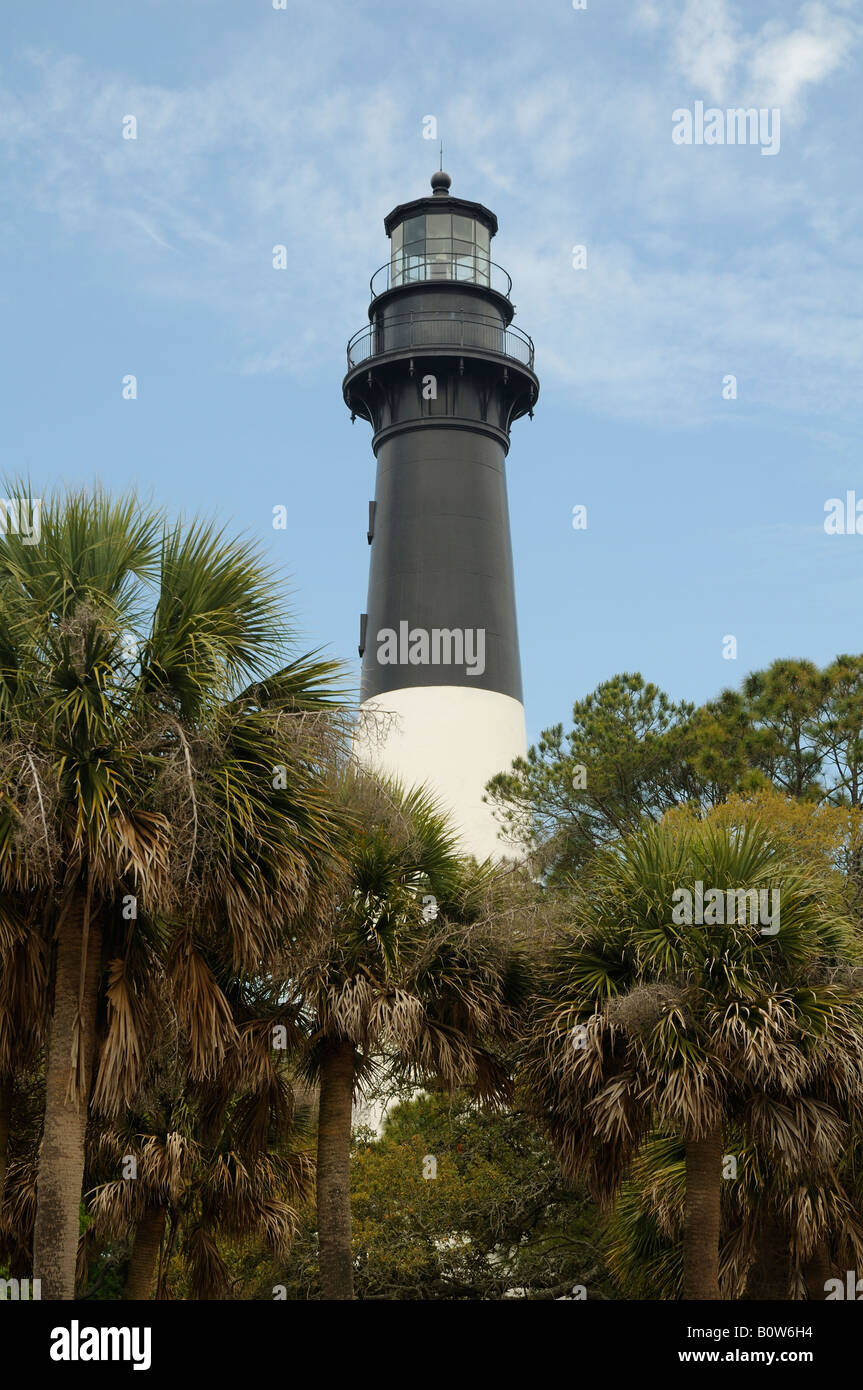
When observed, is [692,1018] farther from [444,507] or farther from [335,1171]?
[444,507]

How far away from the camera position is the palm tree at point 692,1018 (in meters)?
14.8

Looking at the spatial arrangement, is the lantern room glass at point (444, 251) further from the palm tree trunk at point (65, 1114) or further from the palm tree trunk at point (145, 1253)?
the palm tree trunk at point (65, 1114)

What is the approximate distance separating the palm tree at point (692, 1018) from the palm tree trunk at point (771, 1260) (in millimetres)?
1476

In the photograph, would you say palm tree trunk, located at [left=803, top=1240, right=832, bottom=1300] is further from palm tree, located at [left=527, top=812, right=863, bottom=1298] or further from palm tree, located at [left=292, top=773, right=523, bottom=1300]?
palm tree, located at [left=292, top=773, right=523, bottom=1300]

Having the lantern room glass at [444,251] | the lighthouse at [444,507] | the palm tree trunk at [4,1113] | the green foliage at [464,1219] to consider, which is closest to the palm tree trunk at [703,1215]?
the palm tree trunk at [4,1113]

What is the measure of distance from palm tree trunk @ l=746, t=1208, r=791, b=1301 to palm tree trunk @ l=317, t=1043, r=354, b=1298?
4.49 m

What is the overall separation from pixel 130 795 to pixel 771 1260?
360 inches

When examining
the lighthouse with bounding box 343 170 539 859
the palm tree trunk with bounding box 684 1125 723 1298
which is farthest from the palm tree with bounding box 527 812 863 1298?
the lighthouse with bounding box 343 170 539 859

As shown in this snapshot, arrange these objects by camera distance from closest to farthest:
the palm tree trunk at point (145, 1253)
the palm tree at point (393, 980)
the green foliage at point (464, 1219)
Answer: the palm tree at point (393, 980)
the palm tree trunk at point (145, 1253)
the green foliage at point (464, 1219)

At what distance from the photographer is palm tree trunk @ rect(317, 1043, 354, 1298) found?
51.8 feet

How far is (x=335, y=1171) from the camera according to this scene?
16141 millimetres

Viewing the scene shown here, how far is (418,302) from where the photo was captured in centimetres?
3444

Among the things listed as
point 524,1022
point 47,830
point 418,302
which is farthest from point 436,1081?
point 418,302
